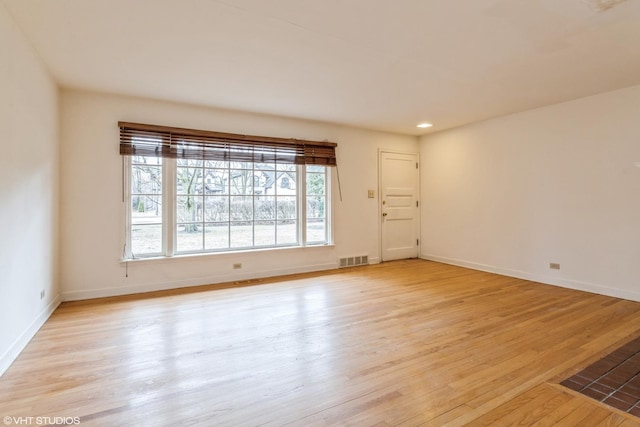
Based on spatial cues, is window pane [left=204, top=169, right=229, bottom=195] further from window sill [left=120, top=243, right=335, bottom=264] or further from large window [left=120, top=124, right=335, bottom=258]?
window sill [left=120, top=243, right=335, bottom=264]

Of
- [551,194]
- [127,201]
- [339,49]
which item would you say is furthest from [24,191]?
[551,194]

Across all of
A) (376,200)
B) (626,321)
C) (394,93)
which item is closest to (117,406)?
(394,93)

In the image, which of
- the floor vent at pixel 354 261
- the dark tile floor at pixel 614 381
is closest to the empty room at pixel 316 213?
the dark tile floor at pixel 614 381

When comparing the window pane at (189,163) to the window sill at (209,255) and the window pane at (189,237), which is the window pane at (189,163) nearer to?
the window pane at (189,237)

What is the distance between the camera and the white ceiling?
6.97 feet

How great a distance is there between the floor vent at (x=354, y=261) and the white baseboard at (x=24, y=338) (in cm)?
377

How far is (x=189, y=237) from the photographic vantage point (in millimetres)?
4215

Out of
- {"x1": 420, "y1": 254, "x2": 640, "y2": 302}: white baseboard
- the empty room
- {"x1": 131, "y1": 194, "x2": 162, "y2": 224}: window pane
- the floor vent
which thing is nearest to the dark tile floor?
the empty room

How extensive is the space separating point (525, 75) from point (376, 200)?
2.93 metres

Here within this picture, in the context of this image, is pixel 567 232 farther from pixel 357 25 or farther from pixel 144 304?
pixel 144 304

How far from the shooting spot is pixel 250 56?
2.76m

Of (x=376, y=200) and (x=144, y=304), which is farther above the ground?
(x=376, y=200)

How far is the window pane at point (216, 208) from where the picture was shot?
14.2 feet

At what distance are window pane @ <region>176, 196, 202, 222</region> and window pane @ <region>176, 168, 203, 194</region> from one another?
10 centimetres
